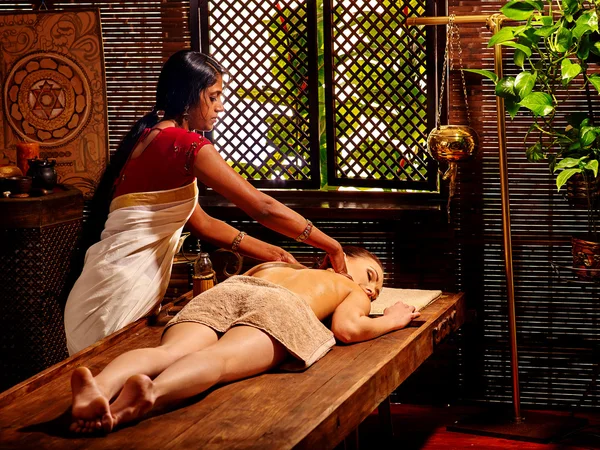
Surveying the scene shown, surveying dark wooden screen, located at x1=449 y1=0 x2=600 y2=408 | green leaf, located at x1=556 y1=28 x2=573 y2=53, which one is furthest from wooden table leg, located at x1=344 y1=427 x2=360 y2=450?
green leaf, located at x1=556 y1=28 x2=573 y2=53

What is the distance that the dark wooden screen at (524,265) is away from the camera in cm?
418

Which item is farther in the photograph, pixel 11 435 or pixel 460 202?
pixel 460 202

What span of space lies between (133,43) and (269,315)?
2044 millimetres

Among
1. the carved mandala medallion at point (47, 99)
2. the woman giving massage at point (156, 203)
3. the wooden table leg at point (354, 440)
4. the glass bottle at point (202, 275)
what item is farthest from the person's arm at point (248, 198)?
the carved mandala medallion at point (47, 99)

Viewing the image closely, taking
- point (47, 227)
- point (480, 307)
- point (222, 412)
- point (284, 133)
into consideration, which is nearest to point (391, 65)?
point (284, 133)

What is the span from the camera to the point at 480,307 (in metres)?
4.32

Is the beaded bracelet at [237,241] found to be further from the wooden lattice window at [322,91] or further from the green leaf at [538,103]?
the green leaf at [538,103]

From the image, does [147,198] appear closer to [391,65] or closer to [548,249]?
[391,65]

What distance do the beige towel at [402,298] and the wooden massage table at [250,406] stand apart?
0.30m

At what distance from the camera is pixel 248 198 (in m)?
3.39

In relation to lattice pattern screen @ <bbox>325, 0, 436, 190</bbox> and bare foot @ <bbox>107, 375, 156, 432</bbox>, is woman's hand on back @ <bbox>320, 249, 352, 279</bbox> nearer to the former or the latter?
lattice pattern screen @ <bbox>325, 0, 436, 190</bbox>

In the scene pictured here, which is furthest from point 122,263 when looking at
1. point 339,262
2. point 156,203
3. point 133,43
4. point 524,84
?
point 524,84

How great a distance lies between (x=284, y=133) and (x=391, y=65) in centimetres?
62

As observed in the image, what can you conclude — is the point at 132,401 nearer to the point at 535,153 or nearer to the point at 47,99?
the point at 535,153
